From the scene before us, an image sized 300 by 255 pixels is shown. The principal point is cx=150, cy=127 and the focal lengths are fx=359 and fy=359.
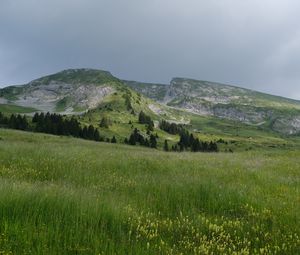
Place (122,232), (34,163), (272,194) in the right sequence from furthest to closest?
1. (34,163)
2. (272,194)
3. (122,232)

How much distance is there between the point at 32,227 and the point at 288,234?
4766 millimetres

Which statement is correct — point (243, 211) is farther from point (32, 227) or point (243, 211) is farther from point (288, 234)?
point (32, 227)

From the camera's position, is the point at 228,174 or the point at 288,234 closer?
the point at 288,234

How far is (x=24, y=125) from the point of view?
142625mm

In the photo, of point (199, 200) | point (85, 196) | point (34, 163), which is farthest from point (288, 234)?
point (34, 163)

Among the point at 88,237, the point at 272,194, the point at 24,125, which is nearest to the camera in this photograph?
the point at 88,237

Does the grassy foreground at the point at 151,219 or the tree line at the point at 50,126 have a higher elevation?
the grassy foreground at the point at 151,219

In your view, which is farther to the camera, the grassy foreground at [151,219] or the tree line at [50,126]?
the tree line at [50,126]

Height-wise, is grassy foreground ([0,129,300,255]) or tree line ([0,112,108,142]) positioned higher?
grassy foreground ([0,129,300,255])

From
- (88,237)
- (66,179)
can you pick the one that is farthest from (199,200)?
(66,179)

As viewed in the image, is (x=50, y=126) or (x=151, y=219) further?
(x=50, y=126)

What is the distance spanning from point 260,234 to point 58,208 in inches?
158

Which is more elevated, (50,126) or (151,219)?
(151,219)

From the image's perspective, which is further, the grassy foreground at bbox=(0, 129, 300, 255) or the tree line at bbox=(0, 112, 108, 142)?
the tree line at bbox=(0, 112, 108, 142)
